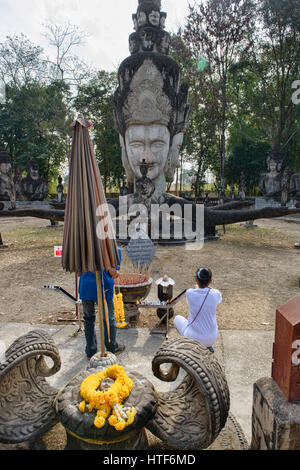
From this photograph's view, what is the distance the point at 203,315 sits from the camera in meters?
3.30

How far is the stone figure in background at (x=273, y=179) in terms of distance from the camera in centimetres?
2486

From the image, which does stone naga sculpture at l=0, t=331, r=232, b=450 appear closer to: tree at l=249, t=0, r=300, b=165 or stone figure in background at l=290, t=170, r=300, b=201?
stone figure in background at l=290, t=170, r=300, b=201

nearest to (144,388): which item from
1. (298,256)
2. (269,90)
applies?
(298,256)

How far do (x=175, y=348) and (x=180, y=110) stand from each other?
1153cm

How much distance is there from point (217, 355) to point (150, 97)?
10072 mm

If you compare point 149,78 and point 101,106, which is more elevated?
point 101,106

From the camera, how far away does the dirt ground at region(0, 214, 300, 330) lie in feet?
16.9

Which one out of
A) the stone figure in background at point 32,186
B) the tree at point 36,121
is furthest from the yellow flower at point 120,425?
the tree at point 36,121

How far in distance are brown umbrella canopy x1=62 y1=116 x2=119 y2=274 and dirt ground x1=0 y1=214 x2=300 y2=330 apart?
2717mm

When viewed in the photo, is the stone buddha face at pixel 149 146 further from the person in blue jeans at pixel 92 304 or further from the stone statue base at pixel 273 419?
the stone statue base at pixel 273 419

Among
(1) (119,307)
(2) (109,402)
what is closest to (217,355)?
(1) (119,307)

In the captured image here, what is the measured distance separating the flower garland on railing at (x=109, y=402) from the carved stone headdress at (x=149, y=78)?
1091cm

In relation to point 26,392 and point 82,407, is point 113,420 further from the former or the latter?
point 26,392
